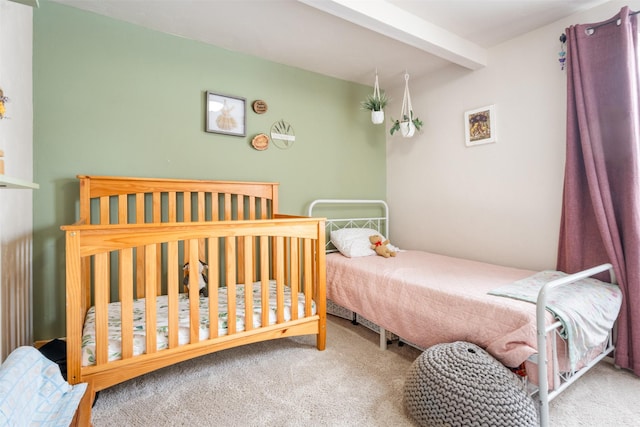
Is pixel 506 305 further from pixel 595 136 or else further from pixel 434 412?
pixel 595 136

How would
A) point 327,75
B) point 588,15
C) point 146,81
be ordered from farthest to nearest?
1. point 327,75
2. point 146,81
3. point 588,15

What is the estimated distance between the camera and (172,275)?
157cm

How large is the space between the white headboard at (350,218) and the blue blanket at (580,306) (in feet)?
5.27

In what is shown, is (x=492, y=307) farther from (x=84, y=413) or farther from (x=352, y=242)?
(x=84, y=413)

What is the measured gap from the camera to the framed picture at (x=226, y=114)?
2439 mm

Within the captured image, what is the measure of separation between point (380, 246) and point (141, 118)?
2130mm

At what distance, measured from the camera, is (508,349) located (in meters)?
1.39

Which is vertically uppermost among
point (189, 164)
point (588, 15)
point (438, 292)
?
point (588, 15)

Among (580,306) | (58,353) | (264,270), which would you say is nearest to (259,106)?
(264,270)

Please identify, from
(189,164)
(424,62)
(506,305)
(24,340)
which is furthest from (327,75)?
(24,340)

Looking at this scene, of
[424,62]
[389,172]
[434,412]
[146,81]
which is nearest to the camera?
[434,412]

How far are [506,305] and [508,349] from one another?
0.65 feet

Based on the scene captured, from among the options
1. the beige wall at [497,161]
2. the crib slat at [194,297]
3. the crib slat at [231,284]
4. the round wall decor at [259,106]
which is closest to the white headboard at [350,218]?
the beige wall at [497,161]

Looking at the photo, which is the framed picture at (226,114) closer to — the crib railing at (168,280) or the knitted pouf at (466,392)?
the crib railing at (168,280)
